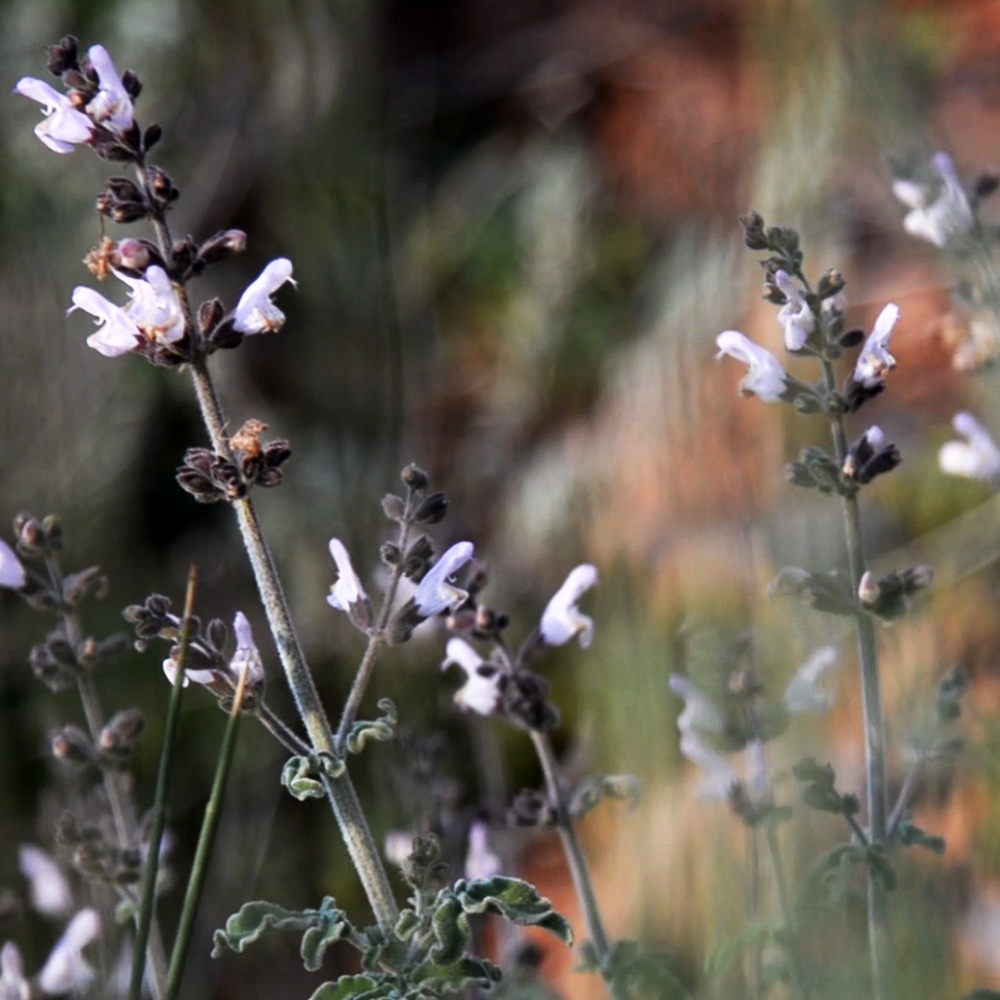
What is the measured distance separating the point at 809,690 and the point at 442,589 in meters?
0.32

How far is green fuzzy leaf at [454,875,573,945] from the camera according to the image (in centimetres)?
94

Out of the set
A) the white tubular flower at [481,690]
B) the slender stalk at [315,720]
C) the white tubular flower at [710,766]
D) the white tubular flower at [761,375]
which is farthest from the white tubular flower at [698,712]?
the slender stalk at [315,720]

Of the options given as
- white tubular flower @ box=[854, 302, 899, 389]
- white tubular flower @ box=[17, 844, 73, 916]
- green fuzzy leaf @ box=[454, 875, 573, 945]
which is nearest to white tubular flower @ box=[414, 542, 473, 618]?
green fuzzy leaf @ box=[454, 875, 573, 945]

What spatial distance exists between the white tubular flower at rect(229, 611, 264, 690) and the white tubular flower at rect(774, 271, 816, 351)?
0.43m

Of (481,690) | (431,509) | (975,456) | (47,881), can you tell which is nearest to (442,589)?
(431,509)

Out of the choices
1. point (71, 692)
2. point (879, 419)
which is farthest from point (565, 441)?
point (71, 692)

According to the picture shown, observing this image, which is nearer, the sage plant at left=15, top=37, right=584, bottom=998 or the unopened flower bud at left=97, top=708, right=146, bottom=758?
the sage plant at left=15, top=37, right=584, bottom=998

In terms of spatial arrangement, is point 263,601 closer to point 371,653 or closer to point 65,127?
point 371,653

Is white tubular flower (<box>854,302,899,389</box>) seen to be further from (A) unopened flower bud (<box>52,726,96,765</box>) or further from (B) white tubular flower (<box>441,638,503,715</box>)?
(A) unopened flower bud (<box>52,726,96,765</box>)

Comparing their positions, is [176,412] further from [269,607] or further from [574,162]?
[269,607]

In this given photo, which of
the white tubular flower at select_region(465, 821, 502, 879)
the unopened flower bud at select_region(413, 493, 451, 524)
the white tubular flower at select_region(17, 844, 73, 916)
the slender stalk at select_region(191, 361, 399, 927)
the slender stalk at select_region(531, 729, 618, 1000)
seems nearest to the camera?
the slender stalk at select_region(191, 361, 399, 927)

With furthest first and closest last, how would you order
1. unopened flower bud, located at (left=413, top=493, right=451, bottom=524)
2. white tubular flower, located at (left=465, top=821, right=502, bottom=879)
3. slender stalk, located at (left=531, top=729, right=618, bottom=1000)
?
white tubular flower, located at (left=465, top=821, right=502, bottom=879), slender stalk, located at (left=531, top=729, right=618, bottom=1000), unopened flower bud, located at (left=413, top=493, right=451, bottom=524)

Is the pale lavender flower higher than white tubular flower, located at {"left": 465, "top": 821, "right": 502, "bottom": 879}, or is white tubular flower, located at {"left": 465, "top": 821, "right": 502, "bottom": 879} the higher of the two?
the pale lavender flower

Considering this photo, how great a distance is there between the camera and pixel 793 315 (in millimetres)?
1104
